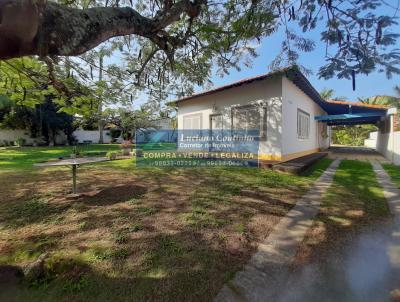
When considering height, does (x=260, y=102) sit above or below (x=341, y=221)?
above

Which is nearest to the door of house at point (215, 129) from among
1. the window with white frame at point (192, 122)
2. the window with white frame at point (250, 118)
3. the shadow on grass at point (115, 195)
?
the window with white frame at point (250, 118)

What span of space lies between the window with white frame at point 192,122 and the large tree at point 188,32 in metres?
5.78

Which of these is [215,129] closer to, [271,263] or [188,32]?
[188,32]

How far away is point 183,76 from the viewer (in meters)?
8.57

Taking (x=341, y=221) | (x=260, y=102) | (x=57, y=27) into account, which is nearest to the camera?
(x=57, y=27)

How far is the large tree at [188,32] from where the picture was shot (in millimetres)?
2338

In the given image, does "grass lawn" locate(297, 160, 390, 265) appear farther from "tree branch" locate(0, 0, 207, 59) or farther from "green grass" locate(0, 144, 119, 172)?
"green grass" locate(0, 144, 119, 172)

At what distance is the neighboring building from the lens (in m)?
10.8

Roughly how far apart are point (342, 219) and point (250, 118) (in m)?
7.87

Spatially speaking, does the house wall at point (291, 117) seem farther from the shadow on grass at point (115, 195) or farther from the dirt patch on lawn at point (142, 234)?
the shadow on grass at point (115, 195)

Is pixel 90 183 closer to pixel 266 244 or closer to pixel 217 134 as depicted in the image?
pixel 266 244

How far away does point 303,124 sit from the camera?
47.4 feet

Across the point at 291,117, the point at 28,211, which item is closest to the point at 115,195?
the point at 28,211

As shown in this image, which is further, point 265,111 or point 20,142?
point 20,142
